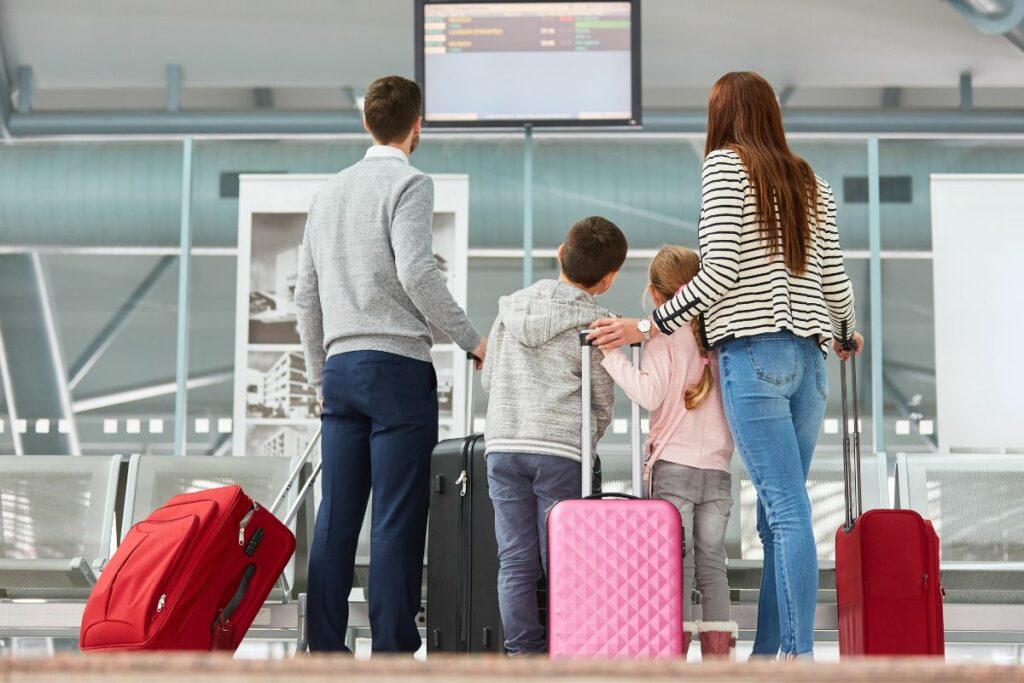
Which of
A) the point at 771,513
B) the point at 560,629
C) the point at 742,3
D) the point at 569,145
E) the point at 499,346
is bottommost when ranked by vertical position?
the point at 560,629

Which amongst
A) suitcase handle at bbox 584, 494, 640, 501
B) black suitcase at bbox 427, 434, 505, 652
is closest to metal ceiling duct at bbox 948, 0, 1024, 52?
black suitcase at bbox 427, 434, 505, 652

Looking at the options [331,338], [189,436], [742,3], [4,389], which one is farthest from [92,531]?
[742,3]

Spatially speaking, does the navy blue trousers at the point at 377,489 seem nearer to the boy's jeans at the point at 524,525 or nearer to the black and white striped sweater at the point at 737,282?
the boy's jeans at the point at 524,525

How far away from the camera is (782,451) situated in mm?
3057

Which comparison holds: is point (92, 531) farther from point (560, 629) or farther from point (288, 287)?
point (560, 629)

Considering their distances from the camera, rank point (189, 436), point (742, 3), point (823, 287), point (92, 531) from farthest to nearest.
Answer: point (742, 3)
point (189, 436)
point (92, 531)
point (823, 287)

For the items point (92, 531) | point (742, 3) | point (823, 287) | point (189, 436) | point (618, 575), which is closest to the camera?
point (618, 575)

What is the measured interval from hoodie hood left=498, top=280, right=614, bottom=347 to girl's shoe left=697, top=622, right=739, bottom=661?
2.76ft

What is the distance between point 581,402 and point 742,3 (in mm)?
4078

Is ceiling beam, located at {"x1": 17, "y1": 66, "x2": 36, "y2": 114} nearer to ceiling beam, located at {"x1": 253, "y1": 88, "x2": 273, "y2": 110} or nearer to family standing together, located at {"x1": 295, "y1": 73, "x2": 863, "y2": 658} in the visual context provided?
ceiling beam, located at {"x1": 253, "y1": 88, "x2": 273, "y2": 110}

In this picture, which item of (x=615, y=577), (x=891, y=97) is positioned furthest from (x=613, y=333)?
(x=891, y=97)

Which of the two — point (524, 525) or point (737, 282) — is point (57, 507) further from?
point (737, 282)

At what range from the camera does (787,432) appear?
307 cm

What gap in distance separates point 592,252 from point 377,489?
86 centimetres
